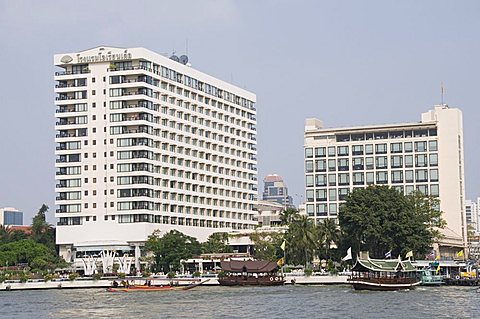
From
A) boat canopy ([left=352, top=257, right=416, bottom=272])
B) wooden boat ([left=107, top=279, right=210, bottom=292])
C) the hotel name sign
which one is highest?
the hotel name sign

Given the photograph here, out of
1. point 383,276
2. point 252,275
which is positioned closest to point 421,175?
point 252,275

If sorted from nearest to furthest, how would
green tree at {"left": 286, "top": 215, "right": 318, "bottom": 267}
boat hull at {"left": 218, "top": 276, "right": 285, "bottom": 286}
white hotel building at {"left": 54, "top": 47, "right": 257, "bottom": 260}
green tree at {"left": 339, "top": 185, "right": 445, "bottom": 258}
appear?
boat hull at {"left": 218, "top": 276, "right": 285, "bottom": 286}, green tree at {"left": 339, "top": 185, "right": 445, "bottom": 258}, green tree at {"left": 286, "top": 215, "right": 318, "bottom": 267}, white hotel building at {"left": 54, "top": 47, "right": 257, "bottom": 260}

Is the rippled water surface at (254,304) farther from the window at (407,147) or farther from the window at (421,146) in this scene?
the window at (407,147)

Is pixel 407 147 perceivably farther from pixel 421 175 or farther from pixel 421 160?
pixel 421 175

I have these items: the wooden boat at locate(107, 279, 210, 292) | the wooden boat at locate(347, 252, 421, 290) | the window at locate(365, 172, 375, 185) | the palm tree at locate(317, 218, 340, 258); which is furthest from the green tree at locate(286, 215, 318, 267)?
the window at locate(365, 172, 375, 185)

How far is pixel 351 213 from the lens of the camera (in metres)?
138

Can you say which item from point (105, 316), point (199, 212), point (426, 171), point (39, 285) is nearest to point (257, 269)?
point (39, 285)

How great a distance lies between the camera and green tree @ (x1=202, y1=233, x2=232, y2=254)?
17359 cm

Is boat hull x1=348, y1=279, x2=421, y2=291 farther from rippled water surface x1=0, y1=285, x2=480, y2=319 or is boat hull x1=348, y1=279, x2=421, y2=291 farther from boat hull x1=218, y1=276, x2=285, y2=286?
boat hull x1=218, y1=276, x2=285, y2=286

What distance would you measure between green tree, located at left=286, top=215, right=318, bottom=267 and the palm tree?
164 cm

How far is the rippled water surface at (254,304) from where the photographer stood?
82125 mm

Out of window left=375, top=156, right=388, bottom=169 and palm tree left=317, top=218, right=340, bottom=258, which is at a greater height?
window left=375, top=156, right=388, bottom=169

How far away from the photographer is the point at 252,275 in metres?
131

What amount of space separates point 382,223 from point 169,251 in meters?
38.4
